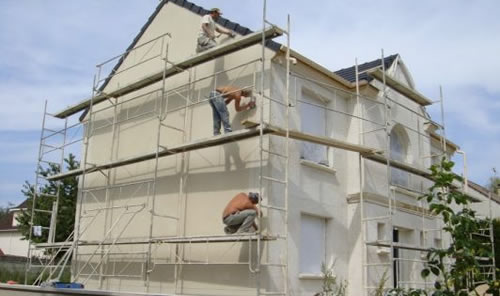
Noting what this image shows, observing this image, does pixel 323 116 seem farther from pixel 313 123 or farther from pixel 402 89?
pixel 402 89

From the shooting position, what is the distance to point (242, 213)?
1042 centimetres

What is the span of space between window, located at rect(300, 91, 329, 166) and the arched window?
11.0 ft

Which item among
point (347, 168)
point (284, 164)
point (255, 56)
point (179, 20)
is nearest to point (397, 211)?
point (347, 168)

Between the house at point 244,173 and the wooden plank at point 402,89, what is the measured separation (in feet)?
0.19

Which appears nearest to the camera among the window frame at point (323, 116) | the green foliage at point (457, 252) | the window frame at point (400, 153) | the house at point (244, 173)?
the green foliage at point (457, 252)

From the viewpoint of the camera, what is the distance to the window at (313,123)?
12.9 meters

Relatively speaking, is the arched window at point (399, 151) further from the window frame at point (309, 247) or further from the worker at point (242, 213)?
the worker at point (242, 213)

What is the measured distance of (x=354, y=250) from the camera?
42.8 feet

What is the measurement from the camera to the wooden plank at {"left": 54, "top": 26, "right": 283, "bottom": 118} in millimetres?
11539

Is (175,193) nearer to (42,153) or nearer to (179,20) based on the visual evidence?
(179,20)

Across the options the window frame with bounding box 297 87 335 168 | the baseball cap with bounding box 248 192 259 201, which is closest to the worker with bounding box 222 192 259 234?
the baseball cap with bounding box 248 192 259 201

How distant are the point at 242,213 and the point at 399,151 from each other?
26.1 feet

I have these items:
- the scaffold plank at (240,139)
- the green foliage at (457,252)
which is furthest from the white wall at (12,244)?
the green foliage at (457,252)

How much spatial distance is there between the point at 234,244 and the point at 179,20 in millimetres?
7060
